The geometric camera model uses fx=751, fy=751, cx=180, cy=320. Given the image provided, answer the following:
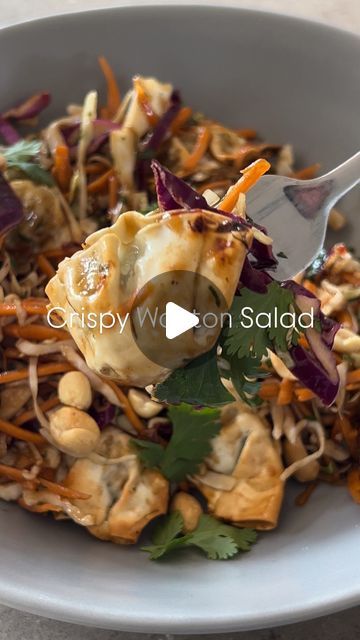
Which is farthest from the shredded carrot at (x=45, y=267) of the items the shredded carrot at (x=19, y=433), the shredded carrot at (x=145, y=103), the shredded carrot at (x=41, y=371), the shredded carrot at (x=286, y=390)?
the shredded carrot at (x=286, y=390)

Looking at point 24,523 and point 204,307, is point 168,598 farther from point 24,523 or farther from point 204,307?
point 204,307

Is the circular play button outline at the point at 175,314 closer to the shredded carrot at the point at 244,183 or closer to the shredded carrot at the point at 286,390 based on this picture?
the shredded carrot at the point at 244,183

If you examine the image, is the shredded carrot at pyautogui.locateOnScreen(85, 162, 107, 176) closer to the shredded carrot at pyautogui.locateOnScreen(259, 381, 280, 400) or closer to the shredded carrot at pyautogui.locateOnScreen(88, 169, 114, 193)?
the shredded carrot at pyautogui.locateOnScreen(88, 169, 114, 193)

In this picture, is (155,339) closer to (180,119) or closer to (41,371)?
(41,371)

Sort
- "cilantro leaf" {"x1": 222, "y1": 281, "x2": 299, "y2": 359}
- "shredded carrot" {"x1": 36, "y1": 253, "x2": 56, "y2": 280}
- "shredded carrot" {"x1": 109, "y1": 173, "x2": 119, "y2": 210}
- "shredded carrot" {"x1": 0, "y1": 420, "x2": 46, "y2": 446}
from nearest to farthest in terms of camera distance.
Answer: "cilantro leaf" {"x1": 222, "y1": 281, "x2": 299, "y2": 359} < "shredded carrot" {"x1": 0, "y1": 420, "x2": 46, "y2": 446} < "shredded carrot" {"x1": 36, "y1": 253, "x2": 56, "y2": 280} < "shredded carrot" {"x1": 109, "y1": 173, "x2": 119, "y2": 210}

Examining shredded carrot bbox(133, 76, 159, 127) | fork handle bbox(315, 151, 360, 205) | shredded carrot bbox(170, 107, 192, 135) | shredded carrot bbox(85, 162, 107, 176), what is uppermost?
fork handle bbox(315, 151, 360, 205)

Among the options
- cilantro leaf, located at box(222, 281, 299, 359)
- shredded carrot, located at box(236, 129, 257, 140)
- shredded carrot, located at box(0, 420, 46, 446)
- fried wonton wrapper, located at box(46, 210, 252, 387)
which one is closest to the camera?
fried wonton wrapper, located at box(46, 210, 252, 387)

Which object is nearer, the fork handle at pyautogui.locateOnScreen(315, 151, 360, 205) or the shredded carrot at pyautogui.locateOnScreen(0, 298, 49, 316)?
the fork handle at pyautogui.locateOnScreen(315, 151, 360, 205)

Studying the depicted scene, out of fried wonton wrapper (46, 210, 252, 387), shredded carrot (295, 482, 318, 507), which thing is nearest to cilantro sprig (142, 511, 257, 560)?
shredded carrot (295, 482, 318, 507)
